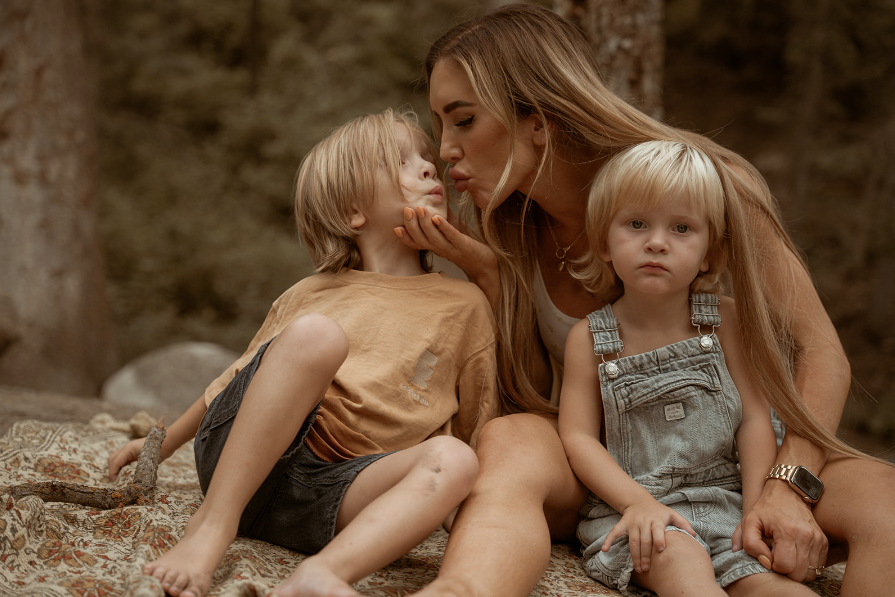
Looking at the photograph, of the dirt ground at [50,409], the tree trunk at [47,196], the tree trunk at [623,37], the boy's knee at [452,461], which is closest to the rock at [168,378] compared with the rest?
the tree trunk at [47,196]

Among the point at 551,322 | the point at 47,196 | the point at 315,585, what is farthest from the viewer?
the point at 47,196

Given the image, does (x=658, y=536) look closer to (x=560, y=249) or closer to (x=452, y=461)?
(x=452, y=461)

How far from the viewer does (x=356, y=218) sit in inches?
82.5

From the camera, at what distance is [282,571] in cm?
158

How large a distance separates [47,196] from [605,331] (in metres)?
3.91

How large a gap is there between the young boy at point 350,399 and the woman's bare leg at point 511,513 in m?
0.08

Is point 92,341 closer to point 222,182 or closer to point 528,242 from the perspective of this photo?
point 528,242

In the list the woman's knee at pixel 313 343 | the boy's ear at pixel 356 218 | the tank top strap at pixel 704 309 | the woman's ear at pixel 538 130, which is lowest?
the woman's knee at pixel 313 343

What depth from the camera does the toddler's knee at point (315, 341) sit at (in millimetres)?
1546

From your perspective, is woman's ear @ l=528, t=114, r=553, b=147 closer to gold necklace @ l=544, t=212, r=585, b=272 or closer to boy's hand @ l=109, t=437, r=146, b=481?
gold necklace @ l=544, t=212, r=585, b=272

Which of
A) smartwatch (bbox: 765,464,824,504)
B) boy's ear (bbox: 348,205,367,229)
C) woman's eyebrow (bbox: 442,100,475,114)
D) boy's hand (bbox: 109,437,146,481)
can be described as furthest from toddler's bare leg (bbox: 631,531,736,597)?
boy's hand (bbox: 109,437,146,481)

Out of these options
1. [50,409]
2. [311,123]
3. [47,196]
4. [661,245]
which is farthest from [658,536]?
[311,123]

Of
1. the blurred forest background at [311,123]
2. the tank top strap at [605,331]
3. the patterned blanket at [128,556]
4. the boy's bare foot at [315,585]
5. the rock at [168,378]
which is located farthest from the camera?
the blurred forest background at [311,123]

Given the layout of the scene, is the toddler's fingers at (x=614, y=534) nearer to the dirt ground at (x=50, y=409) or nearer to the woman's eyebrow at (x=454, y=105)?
the woman's eyebrow at (x=454, y=105)
